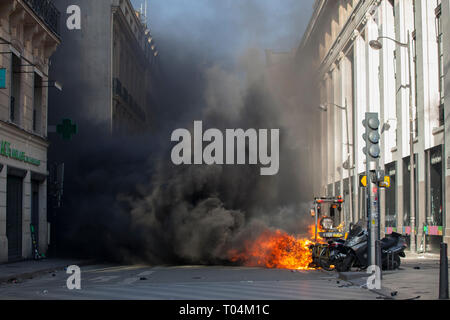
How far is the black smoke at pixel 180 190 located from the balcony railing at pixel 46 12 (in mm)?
5177

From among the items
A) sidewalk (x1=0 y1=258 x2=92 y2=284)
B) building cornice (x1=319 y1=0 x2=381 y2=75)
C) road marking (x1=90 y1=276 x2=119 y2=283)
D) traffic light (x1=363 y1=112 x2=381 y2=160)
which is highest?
building cornice (x1=319 y1=0 x2=381 y2=75)

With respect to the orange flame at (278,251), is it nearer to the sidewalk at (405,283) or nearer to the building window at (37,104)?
the sidewalk at (405,283)

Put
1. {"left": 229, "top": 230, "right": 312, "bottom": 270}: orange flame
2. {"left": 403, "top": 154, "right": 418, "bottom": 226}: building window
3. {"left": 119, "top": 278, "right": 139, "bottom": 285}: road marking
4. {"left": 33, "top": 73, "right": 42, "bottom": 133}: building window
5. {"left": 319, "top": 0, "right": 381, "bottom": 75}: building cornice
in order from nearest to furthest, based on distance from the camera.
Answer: {"left": 119, "top": 278, "right": 139, "bottom": 285}: road marking
{"left": 229, "top": 230, "right": 312, "bottom": 270}: orange flame
{"left": 33, "top": 73, "right": 42, "bottom": 133}: building window
{"left": 403, "top": 154, "right": 418, "bottom": 226}: building window
{"left": 319, "top": 0, "right": 381, "bottom": 75}: building cornice

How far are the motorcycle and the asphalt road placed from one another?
1.63 feet

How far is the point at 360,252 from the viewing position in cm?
1596

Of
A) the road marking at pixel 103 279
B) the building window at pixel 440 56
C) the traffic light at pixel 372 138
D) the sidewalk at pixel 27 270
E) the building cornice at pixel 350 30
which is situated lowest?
the sidewalk at pixel 27 270

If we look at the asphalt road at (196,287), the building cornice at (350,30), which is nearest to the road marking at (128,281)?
the asphalt road at (196,287)

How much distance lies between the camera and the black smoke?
65.5 feet

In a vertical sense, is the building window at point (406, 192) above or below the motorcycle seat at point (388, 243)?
above

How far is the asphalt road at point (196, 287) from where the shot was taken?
35.3ft

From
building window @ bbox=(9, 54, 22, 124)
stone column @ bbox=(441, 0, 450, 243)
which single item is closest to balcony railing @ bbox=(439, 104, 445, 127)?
stone column @ bbox=(441, 0, 450, 243)

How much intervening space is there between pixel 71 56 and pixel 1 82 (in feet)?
58.3

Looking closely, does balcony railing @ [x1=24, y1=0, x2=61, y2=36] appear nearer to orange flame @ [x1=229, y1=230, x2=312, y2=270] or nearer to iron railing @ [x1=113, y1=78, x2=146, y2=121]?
iron railing @ [x1=113, y1=78, x2=146, y2=121]

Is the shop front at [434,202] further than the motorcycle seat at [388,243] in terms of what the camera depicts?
Yes
